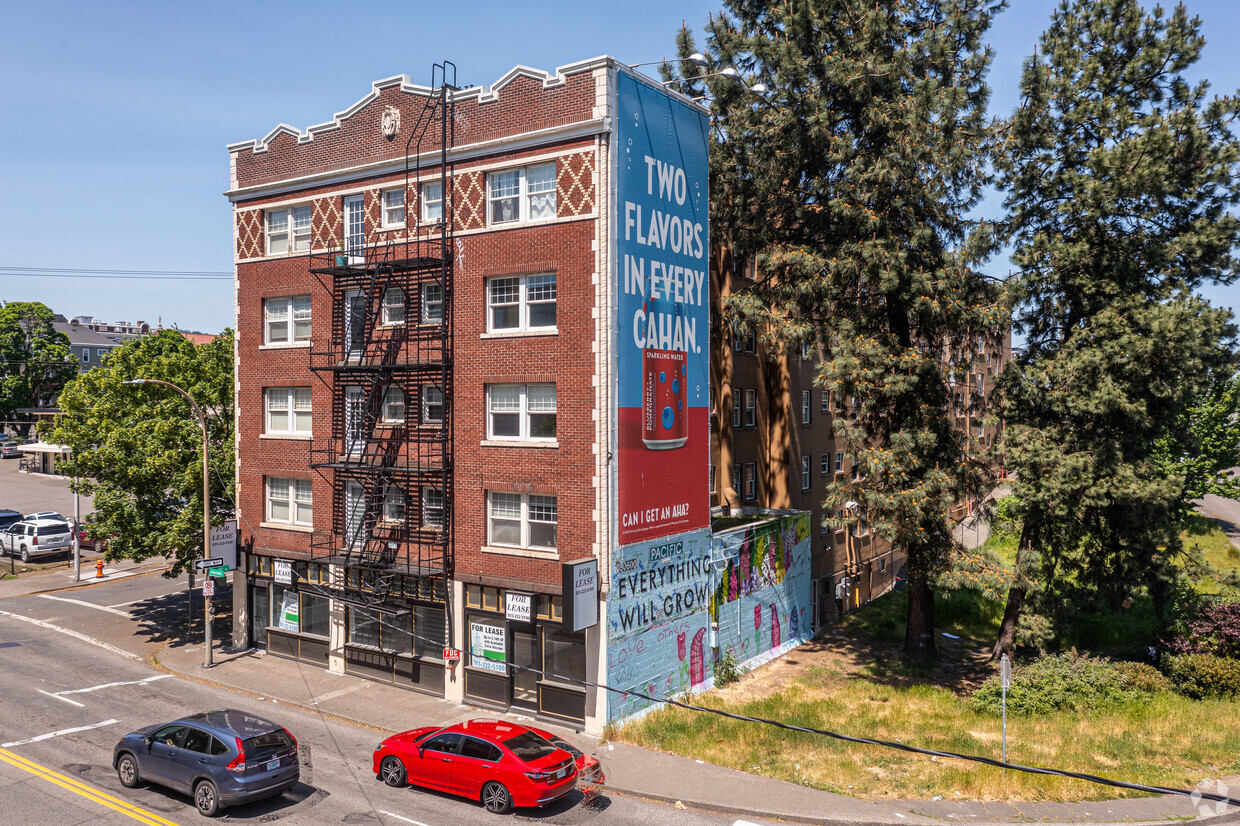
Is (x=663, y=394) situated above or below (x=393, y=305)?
below

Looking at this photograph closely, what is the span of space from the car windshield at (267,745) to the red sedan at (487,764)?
2.37 m

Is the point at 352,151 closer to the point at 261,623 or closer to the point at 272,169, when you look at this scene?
the point at 272,169

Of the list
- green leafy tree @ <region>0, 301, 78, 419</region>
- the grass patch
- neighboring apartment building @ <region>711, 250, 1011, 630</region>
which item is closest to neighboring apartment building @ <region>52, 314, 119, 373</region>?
green leafy tree @ <region>0, 301, 78, 419</region>

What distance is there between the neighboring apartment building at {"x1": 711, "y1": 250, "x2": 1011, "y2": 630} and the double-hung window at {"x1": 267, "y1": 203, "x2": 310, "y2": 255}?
15.3 meters

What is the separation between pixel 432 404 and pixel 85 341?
117758mm

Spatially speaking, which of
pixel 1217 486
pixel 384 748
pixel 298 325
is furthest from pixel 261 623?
pixel 1217 486

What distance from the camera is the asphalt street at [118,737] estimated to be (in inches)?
663

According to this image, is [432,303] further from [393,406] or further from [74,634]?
[74,634]

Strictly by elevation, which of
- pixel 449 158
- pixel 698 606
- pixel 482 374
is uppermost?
pixel 449 158

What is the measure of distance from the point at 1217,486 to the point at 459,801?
47.8 m

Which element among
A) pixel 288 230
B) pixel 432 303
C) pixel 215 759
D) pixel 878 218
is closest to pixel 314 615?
pixel 432 303

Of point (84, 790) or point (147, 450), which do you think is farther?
point (147, 450)

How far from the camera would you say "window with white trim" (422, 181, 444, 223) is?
25.7 meters

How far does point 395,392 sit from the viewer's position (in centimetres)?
2673
